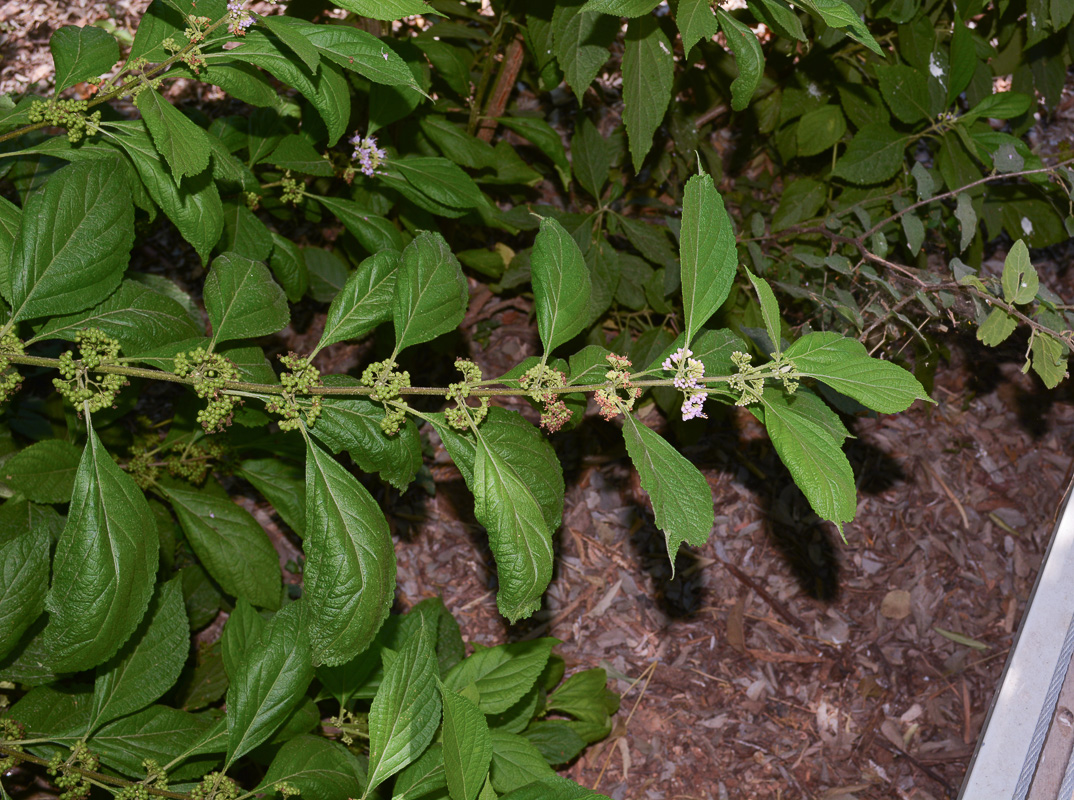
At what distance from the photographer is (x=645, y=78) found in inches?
71.0

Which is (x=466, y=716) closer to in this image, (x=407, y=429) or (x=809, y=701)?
(x=407, y=429)

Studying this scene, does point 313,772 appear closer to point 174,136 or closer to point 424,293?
point 424,293

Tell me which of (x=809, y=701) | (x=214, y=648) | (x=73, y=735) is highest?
(x=73, y=735)

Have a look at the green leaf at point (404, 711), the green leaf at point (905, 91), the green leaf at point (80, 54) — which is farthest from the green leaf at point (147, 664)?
the green leaf at point (905, 91)

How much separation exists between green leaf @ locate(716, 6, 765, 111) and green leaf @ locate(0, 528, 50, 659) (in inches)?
63.0

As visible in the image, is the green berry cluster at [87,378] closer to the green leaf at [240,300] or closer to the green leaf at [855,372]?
the green leaf at [240,300]

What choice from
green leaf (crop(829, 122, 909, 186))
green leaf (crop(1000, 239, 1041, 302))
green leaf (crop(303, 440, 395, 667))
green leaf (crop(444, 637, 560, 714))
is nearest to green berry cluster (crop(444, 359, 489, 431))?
green leaf (crop(303, 440, 395, 667))

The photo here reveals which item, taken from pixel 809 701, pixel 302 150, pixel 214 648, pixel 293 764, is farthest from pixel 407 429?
pixel 809 701

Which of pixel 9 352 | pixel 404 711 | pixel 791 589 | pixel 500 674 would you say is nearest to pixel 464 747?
pixel 404 711

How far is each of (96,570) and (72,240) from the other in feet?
1.99

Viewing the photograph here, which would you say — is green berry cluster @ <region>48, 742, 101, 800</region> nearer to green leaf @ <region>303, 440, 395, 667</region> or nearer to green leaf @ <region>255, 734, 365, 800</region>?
green leaf @ <region>255, 734, 365, 800</region>

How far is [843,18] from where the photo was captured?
4.13 feet

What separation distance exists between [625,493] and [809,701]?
873 mm

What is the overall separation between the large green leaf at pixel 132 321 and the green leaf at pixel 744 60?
1.21 meters
